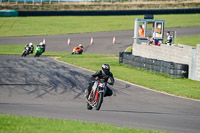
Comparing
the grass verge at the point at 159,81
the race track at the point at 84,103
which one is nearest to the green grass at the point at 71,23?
the grass verge at the point at 159,81

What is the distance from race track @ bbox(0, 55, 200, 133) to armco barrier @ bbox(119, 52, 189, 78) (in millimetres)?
3352

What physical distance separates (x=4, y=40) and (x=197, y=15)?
103 feet

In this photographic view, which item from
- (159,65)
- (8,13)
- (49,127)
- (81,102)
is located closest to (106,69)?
(81,102)

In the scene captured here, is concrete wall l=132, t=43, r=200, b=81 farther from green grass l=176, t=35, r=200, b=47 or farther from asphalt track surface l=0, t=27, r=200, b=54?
green grass l=176, t=35, r=200, b=47

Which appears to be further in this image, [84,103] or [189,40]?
[189,40]

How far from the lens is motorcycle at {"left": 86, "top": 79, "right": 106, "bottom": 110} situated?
12.0m

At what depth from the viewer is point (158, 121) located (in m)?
10.7

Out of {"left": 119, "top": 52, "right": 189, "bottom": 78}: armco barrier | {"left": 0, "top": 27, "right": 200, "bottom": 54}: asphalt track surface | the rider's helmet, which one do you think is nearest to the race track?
the rider's helmet

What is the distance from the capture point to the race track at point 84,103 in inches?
423

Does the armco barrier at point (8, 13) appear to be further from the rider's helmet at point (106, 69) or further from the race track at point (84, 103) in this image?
the rider's helmet at point (106, 69)

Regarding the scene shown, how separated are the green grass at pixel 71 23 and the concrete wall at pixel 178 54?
2585 centimetres

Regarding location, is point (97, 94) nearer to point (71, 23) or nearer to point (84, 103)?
point (84, 103)

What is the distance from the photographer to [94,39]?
154 ft

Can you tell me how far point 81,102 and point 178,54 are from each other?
33.5ft
